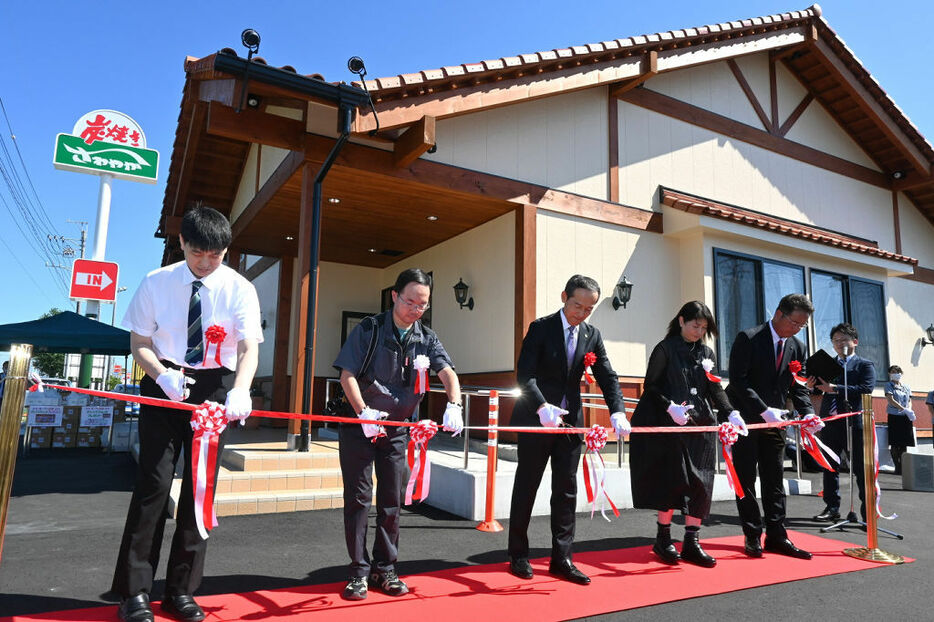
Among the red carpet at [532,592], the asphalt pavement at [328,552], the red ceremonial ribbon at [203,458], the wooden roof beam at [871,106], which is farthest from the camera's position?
the wooden roof beam at [871,106]

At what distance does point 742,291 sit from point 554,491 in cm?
707

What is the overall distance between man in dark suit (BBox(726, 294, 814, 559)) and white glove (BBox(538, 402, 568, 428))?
67.9 inches

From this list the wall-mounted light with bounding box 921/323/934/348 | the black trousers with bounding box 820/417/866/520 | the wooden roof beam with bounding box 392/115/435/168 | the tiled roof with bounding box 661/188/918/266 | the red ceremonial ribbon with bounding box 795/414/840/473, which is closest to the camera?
the red ceremonial ribbon with bounding box 795/414/840/473

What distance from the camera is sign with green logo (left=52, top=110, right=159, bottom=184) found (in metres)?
11.9

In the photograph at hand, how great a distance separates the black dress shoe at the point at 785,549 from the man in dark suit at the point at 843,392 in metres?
1.46

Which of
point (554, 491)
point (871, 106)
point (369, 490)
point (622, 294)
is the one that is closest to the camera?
point (369, 490)

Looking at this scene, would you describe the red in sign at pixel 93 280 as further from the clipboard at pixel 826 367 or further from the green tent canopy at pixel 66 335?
the clipboard at pixel 826 367

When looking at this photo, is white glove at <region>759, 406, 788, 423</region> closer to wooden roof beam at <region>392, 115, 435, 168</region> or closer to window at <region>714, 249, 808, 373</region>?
wooden roof beam at <region>392, 115, 435, 168</region>

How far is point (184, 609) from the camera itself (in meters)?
2.83

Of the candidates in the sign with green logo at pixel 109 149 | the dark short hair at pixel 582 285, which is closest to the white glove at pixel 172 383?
the dark short hair at pixel 582 285

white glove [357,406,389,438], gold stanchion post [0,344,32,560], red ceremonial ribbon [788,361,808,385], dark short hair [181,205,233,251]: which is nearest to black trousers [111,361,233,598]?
gold stanchion post [0,344,32,560]

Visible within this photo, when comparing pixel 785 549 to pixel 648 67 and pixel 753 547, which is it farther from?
pixel 648 67

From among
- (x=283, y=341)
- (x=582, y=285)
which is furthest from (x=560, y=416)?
(x=283, y=341)

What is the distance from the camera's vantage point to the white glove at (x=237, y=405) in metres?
2.75
